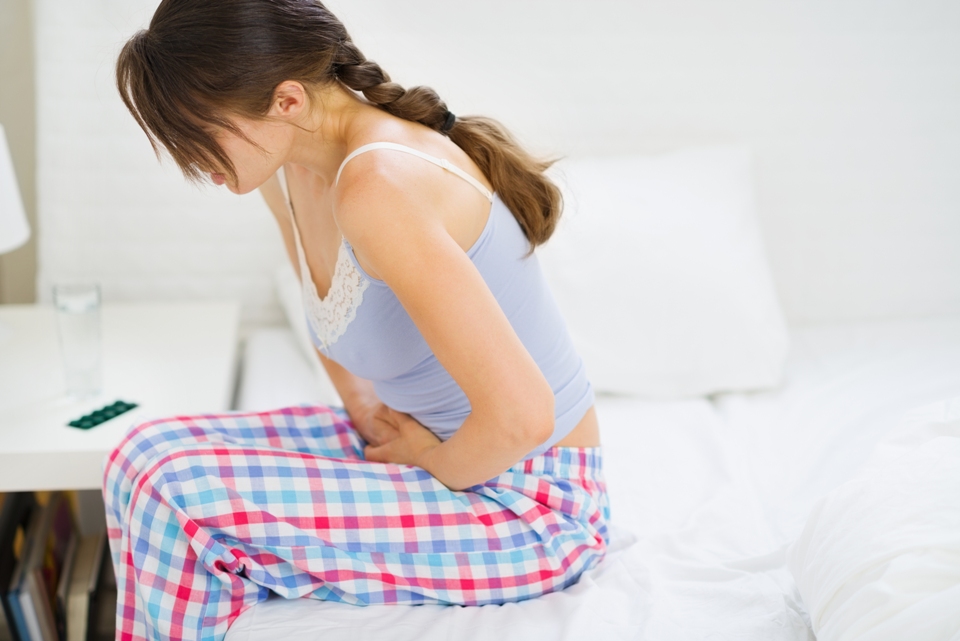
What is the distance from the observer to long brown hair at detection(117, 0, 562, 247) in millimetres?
811

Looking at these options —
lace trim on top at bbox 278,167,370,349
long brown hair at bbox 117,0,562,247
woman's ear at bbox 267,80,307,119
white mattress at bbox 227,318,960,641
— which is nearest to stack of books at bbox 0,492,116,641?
white mattress at bbox 227,318,960,641

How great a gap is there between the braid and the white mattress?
56cm

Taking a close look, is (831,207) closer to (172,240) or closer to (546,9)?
(546,9)

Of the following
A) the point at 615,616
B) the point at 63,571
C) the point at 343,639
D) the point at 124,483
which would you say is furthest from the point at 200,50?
the point at 63,571

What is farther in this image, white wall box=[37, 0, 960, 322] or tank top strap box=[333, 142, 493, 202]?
white wall box=[37, 0, 960, 322]

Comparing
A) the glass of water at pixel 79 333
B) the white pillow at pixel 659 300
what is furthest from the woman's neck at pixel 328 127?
the white pillow at pixel 659 300

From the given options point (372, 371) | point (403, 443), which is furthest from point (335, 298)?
point (403, 443)

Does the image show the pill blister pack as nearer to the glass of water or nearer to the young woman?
the glass of water

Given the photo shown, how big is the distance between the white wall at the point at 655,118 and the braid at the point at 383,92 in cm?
77

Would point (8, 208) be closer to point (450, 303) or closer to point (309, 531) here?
point (309, 531)

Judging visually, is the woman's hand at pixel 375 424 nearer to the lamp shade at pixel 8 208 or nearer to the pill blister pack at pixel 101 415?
the pill blister pack at pixel 101 415

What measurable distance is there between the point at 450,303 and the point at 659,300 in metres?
0.82

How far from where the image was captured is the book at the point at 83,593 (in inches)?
51.4

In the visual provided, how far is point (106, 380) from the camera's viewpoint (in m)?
1.35
